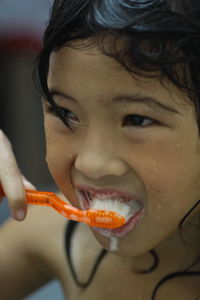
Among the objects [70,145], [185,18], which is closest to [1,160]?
[70,145]

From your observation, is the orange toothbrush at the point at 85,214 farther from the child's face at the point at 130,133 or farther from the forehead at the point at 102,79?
the forehead at the point at 102,79

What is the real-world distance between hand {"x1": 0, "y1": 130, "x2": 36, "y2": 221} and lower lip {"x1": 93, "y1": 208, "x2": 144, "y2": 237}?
121 millimetres

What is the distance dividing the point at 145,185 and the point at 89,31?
23 cm

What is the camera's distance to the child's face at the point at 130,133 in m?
0.76

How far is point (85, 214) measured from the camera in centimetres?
84

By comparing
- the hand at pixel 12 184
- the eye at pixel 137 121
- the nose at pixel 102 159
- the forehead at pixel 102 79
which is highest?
the forehead at pixel 102 79

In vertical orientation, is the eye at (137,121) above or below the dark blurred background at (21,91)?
above

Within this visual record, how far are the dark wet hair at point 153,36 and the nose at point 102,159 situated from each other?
108 millimetres

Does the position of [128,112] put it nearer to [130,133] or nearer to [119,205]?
[130,133]

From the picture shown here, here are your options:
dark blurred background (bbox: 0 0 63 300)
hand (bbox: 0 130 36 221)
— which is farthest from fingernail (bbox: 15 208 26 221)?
dark blurred background (bbox: 0 0 63 300)

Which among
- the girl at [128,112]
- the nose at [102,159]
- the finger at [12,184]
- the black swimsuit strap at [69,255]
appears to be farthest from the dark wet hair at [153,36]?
the black swimsuit strap at [69,255]

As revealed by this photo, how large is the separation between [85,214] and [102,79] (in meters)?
0.20

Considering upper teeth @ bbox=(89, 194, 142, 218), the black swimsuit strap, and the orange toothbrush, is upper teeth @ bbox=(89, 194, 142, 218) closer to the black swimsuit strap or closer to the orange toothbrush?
the orange toothbrush

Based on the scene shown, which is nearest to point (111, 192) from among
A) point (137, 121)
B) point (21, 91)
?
point (137, 121)
